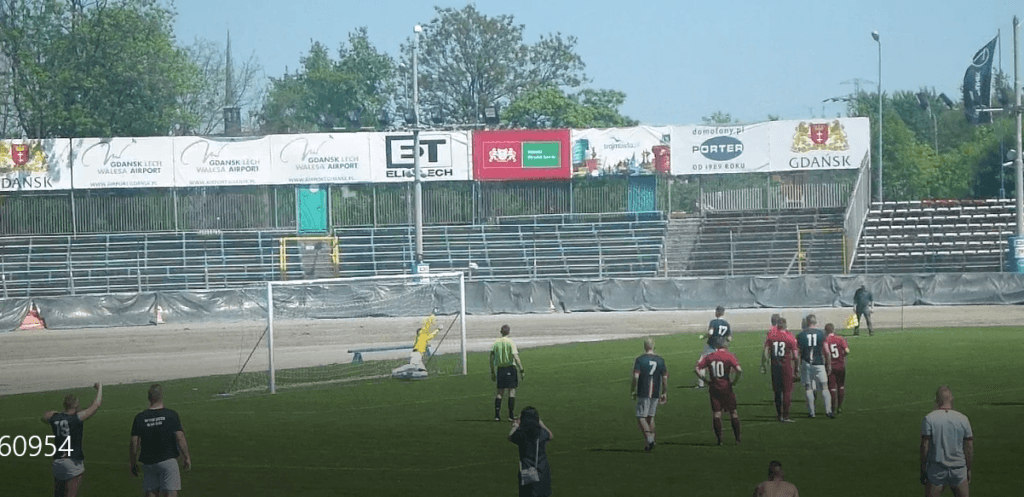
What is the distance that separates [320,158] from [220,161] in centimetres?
501

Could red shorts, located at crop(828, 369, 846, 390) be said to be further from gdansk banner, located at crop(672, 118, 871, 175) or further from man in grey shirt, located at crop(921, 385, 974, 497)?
gdansk banner, located at crop(672, 118, 871, 175)

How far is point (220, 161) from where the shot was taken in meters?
69.0

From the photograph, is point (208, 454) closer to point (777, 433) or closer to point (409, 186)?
point (777, 433)

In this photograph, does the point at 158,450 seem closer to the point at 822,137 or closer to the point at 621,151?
the point at 621,151

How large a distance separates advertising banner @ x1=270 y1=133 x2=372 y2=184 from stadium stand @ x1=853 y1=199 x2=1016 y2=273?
24837 mm

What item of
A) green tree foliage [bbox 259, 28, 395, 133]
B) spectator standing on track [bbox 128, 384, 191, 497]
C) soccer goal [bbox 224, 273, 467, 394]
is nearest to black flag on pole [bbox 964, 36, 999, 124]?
soccer goal [bbox 224, 273, 467, 394]

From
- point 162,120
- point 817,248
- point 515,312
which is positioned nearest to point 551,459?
point 515,312

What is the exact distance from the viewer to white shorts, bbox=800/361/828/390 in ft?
78.1

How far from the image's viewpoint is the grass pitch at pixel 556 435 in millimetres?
17969

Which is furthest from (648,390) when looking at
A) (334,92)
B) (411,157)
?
(334,92)

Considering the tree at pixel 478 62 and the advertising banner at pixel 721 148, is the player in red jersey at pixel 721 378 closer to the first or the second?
the advertising banner at pixel 721 148

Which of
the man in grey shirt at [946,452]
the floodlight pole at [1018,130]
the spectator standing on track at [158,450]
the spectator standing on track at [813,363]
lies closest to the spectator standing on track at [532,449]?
the spectator standing on track at [158,450]

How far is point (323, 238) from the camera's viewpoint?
2606 inches

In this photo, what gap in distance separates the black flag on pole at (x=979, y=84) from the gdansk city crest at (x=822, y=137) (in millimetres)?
11666
